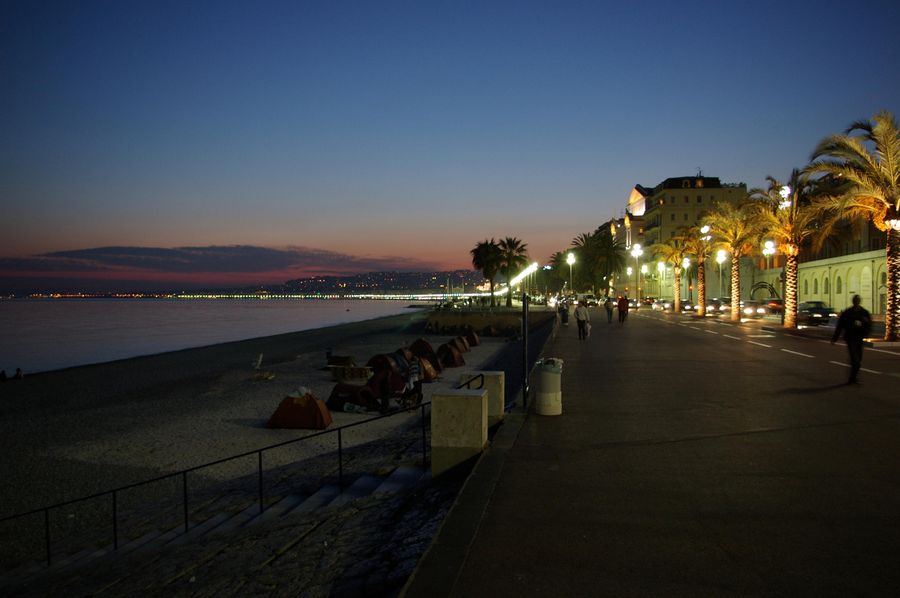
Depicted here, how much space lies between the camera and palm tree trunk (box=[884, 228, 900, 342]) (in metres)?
24.3

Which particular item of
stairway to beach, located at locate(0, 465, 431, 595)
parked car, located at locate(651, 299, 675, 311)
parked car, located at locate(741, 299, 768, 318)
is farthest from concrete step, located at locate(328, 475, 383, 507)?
parked car, located at locate(651, 299, 675, 311)

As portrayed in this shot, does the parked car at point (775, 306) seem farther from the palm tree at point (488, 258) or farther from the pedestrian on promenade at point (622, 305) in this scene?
the palm tree at point (488, 258)

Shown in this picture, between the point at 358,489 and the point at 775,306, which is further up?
the point at 775,306

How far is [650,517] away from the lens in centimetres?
558

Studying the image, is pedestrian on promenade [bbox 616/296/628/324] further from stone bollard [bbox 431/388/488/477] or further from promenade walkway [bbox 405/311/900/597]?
stone bollard [bbox 431/388/488/477]

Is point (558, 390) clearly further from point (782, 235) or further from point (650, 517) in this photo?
point (782, 235)

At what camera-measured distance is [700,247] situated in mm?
59344

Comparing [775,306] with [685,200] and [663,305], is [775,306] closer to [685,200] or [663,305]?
[663,305]

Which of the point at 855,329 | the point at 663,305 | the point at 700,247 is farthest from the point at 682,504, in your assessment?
the point at 663,305

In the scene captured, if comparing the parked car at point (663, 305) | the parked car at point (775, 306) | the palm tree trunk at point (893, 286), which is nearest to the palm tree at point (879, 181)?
the palm tree trunk at point (893, 286)

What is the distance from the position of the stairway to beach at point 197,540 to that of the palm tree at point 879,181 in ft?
75.3

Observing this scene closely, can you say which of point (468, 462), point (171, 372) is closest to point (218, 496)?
point (468, 462)

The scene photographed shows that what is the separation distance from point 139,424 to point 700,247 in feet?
171

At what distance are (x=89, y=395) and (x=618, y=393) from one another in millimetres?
23314
